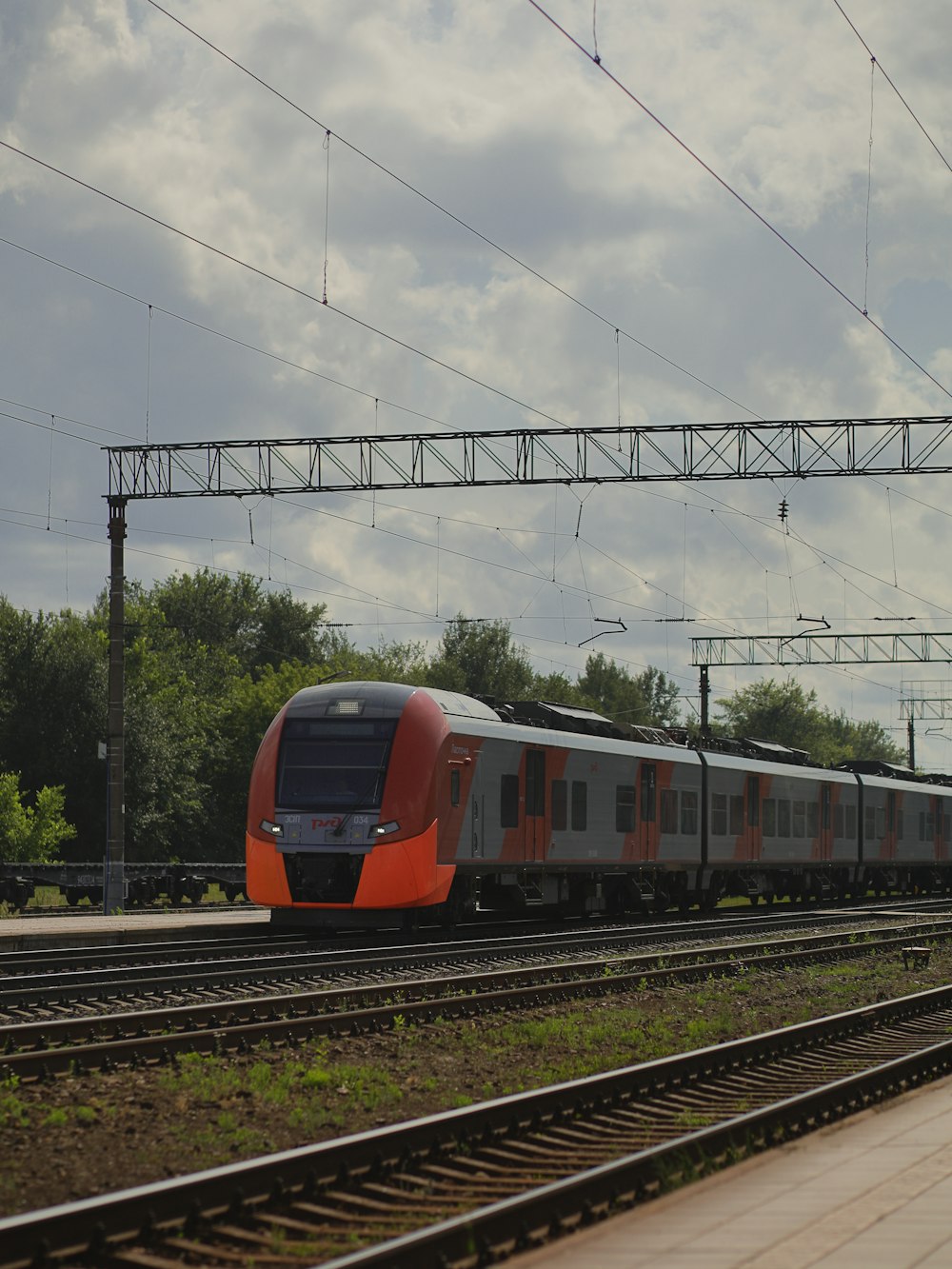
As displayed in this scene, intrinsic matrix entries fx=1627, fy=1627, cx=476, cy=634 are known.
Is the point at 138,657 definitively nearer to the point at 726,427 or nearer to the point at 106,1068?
the point at 726,427

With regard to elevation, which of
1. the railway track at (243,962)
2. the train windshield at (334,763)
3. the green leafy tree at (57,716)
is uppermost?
the green leafy tree at (57,716)

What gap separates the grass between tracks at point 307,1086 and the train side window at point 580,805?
10321 mm

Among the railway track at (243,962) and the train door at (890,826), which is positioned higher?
the train door at (890,826)

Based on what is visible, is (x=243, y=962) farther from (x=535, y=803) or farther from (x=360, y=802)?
(x=535, y=803)

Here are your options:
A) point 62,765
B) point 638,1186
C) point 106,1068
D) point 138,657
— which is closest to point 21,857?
point 62,765

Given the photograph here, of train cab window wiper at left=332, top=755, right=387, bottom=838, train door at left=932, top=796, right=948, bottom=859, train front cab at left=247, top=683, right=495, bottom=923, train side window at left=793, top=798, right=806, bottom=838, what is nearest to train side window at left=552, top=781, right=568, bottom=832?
train front cab at left=247, top=683, right=495, bottom=923

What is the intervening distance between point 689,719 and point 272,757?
103 metres

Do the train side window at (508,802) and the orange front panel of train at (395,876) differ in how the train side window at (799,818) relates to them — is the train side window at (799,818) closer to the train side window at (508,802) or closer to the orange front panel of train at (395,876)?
the train side window at (508,802)

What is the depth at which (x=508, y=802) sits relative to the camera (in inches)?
936

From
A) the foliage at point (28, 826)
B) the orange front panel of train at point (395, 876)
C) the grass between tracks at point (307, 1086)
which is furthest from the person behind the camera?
the foliage at point (28, 826)

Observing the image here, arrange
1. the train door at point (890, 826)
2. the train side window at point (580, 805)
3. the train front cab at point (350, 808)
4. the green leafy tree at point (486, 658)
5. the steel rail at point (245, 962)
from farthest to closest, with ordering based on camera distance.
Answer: the green leafy tree at point (486, 658) → the train door at point (890, 826) → the train side window at point (580, 805) → the train front cab at point (350, 808) → the steel rail at point (245, 962)

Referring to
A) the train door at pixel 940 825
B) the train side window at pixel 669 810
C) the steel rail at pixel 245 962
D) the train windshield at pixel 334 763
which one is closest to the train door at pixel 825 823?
the train side window at pixel 669 810

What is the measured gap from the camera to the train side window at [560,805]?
2539 cm

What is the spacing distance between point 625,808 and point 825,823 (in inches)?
506
